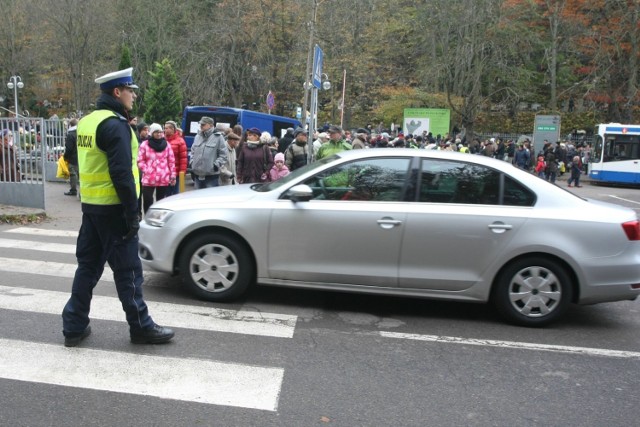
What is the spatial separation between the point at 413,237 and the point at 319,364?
162cm

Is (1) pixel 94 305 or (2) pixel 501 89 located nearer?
(1) pixel 94 305

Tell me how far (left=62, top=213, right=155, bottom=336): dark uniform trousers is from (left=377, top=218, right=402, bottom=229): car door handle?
217 cm

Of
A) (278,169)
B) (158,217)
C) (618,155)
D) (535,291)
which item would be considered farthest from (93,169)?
(618,155)

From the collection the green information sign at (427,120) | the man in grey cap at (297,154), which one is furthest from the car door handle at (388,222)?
the green information sign at (427,120)

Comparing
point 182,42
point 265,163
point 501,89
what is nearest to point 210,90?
point 182,42

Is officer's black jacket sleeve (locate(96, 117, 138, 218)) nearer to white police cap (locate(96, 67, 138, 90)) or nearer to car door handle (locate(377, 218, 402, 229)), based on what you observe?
white police cap (locate(96, 67, 138, 90))

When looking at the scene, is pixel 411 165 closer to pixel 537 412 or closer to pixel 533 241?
pixel 533 241

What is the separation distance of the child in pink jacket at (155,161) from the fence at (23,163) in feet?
7.67

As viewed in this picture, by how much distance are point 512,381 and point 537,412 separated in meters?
0.46

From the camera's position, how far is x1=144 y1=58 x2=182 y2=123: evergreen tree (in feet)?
101

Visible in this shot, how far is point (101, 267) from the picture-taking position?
442 cm

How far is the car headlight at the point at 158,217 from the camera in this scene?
5734mm

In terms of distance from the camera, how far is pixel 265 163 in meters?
10.4

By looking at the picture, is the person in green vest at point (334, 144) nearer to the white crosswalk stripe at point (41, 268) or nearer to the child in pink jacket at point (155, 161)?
the child in pink jacket at point (155, 161)
